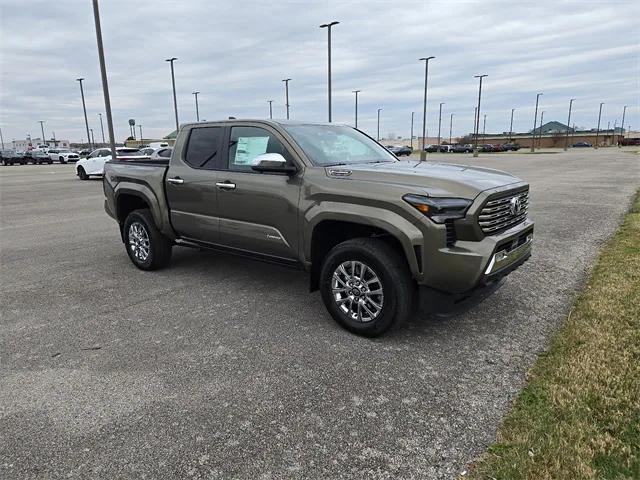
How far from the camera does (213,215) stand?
5.11 metres

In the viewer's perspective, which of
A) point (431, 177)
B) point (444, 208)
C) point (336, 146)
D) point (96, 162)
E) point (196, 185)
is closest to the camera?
point (444, 208)

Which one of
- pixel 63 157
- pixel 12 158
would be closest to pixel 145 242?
pixel 63 157

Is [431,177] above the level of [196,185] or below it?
above

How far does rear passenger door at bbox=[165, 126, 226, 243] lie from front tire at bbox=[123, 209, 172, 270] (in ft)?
1.51

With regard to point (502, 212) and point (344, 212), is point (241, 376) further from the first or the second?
point (502, 212)

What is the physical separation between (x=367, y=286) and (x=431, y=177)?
1.00m

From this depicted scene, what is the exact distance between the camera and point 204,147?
17.3 feet

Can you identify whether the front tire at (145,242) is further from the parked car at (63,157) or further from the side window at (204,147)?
the parked car at (63,157)

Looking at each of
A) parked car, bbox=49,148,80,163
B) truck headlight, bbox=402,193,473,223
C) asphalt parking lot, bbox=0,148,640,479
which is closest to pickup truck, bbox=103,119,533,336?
truck headlight, bbox=402,193,473,223

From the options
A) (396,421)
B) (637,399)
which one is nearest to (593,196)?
(637,399)

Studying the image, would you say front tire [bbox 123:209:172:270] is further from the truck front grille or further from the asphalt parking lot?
the truck front grille

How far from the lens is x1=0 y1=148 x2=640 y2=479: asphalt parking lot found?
2.55 metres

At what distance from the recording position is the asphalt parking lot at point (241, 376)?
2553 mm

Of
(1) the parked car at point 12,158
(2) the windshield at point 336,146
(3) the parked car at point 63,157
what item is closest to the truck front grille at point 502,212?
(2) the windshield at point 336,146
